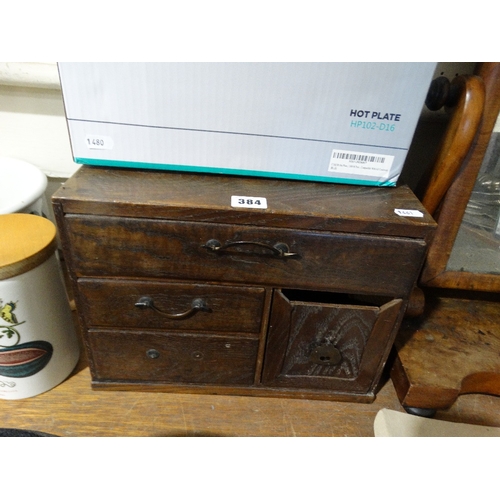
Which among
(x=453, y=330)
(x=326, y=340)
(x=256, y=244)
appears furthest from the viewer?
(x=453, y=330)

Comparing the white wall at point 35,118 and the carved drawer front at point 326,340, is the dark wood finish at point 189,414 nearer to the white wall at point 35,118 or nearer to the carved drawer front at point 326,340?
the carved drawer front at point 326,340

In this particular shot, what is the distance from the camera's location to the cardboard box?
51cm

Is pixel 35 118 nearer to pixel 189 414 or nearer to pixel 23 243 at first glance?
pixel 23 243

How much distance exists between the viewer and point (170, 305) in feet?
1.99

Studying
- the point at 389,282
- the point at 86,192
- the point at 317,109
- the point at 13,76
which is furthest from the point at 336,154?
the point at 13,76

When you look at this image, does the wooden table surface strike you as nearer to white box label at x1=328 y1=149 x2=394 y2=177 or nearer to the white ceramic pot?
the white ceramic pot

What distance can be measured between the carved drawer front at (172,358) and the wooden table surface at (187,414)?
4 centimetres

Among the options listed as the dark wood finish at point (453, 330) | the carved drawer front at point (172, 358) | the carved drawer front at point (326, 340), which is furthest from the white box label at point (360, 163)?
the carved drawer front at point (172, 358)

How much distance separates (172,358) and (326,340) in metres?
0.28

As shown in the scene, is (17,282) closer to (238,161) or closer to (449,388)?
(238,161)

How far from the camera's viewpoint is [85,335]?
636mm

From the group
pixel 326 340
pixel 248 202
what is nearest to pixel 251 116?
pixel 248 202

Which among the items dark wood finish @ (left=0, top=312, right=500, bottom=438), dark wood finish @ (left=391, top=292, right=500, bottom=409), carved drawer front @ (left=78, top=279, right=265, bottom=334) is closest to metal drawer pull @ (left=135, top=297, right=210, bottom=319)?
carved drawer front @ (left=78, top=279, right=265, bottom=334)
